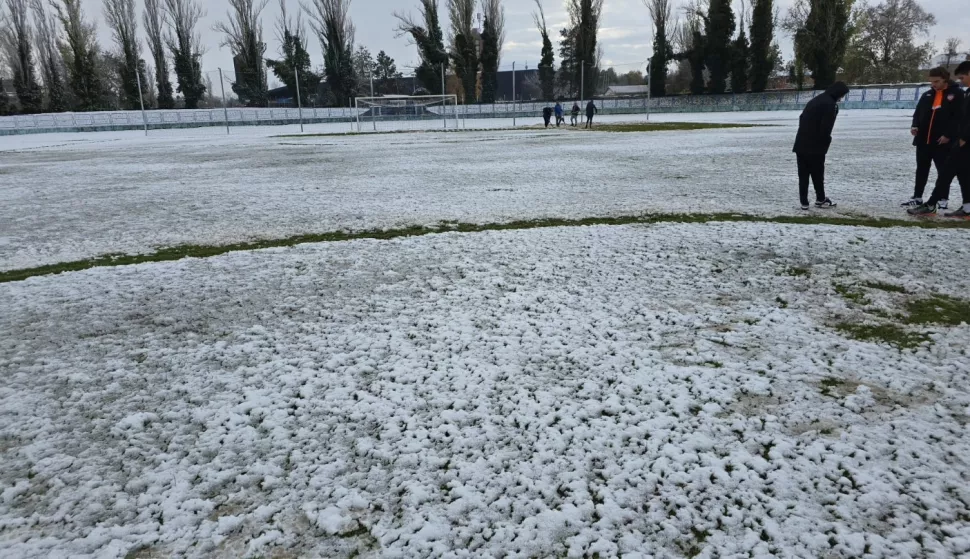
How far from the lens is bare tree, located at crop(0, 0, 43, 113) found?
40.5 metres

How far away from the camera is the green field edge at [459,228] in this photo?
15.2ft

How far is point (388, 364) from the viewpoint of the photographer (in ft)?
8.87

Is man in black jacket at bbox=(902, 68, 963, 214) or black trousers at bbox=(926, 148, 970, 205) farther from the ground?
man in black jacket at bbox=(902, 68, 963, 214)

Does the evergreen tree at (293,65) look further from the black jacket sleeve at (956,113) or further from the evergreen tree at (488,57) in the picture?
the black jacket sleeve at (956,113)

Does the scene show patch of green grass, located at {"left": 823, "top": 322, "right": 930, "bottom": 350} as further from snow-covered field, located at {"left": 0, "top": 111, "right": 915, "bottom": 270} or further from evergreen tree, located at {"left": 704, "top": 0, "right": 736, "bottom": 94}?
evergreen tree, located at {"left": 704, "top": 0, "right": 736, "bottom": 94}

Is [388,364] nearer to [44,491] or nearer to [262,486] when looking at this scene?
[262,486]

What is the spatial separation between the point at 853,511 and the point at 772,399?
0.65m

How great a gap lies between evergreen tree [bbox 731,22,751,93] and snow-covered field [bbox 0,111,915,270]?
33.2m

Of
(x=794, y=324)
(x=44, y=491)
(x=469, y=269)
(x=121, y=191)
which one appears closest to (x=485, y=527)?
(x=44, y=491)

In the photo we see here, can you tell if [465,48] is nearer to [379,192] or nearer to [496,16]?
[496,16]

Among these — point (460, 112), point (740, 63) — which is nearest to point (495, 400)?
point (460, 112)

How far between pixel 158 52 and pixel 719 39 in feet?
141

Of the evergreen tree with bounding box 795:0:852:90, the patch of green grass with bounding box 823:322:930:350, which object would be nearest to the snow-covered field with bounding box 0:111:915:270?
the patch of green grass with bounding box 823:322:930:350

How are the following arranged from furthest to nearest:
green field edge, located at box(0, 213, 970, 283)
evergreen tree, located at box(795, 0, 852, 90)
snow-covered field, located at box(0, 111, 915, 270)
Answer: evergreen tree, located at box(795, 0, 852, 90), snow-covered field, located at box(0, 111, 915, 270), green field edge, located at box(0, 213, 970, 283)
